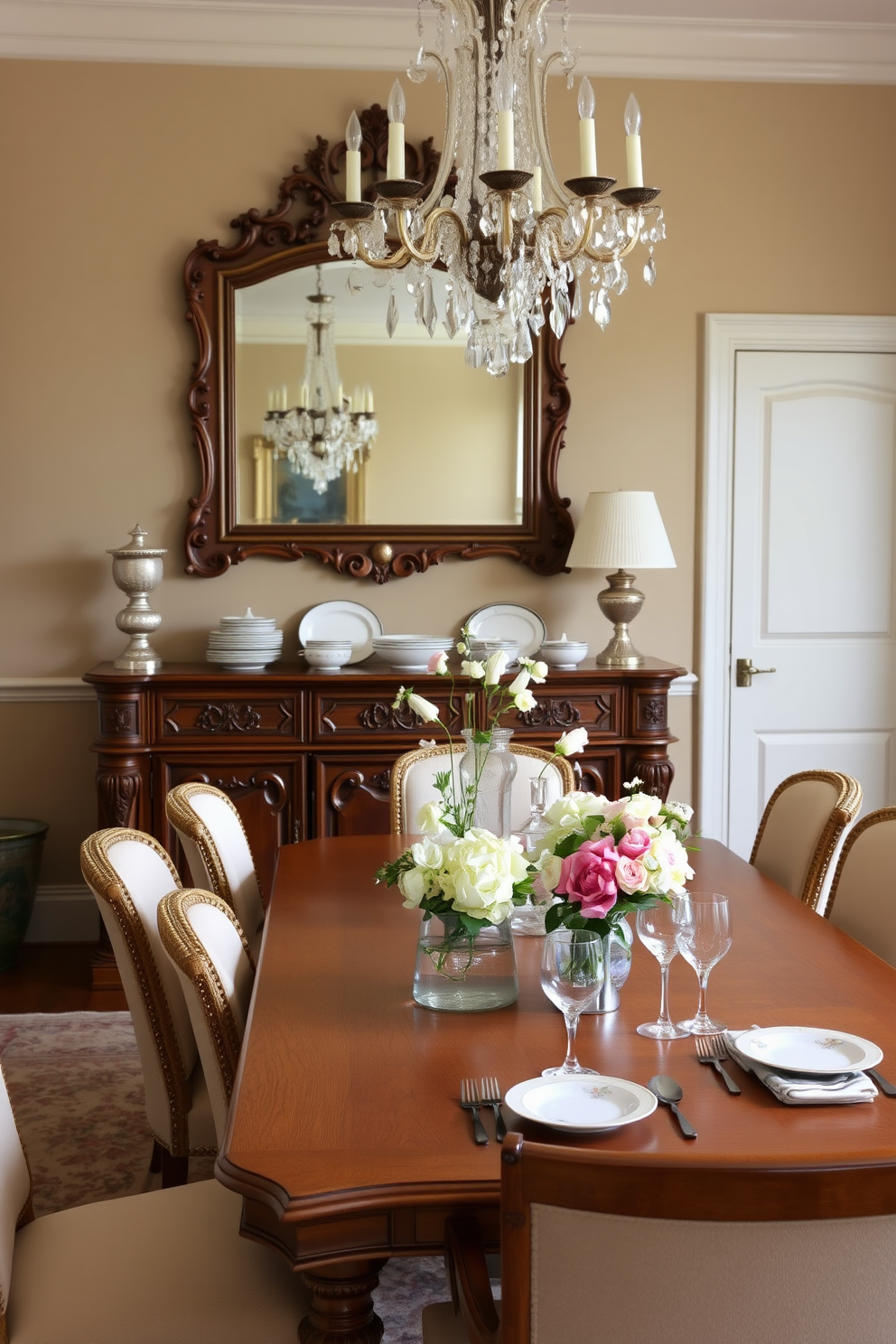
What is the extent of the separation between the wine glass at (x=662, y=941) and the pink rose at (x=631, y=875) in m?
0.05

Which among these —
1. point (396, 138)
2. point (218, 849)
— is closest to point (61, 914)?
point (218, 849)

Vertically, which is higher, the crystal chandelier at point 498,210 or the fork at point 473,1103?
the crystal chandelier at point 498,210

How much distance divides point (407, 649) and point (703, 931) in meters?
2.61

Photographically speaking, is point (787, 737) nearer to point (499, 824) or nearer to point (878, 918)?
point (878, 918)

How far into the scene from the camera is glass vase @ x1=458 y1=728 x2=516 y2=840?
217cm

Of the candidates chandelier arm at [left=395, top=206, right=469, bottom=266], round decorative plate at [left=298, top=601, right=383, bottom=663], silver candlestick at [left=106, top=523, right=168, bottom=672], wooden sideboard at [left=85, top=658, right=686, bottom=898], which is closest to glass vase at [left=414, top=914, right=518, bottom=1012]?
chandelier arm at [left=395, top=206, right=469, bottom=266]

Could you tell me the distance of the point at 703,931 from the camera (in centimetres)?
172

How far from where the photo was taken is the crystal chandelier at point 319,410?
4.51 metres

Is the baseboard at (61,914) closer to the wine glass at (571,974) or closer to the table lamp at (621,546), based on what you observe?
the table lamp at (621,546)

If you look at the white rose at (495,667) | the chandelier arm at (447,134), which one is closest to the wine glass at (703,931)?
the white rose at (495,667)

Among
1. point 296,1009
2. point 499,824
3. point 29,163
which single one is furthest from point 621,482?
point 296,1009

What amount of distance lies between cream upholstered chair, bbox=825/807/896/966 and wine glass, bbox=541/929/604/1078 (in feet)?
3.30

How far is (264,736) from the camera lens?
4.13 metres

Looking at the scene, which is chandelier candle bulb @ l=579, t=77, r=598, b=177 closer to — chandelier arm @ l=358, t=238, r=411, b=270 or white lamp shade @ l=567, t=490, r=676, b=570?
chandelier arm @ l=358, t=238, r=411, b=270
